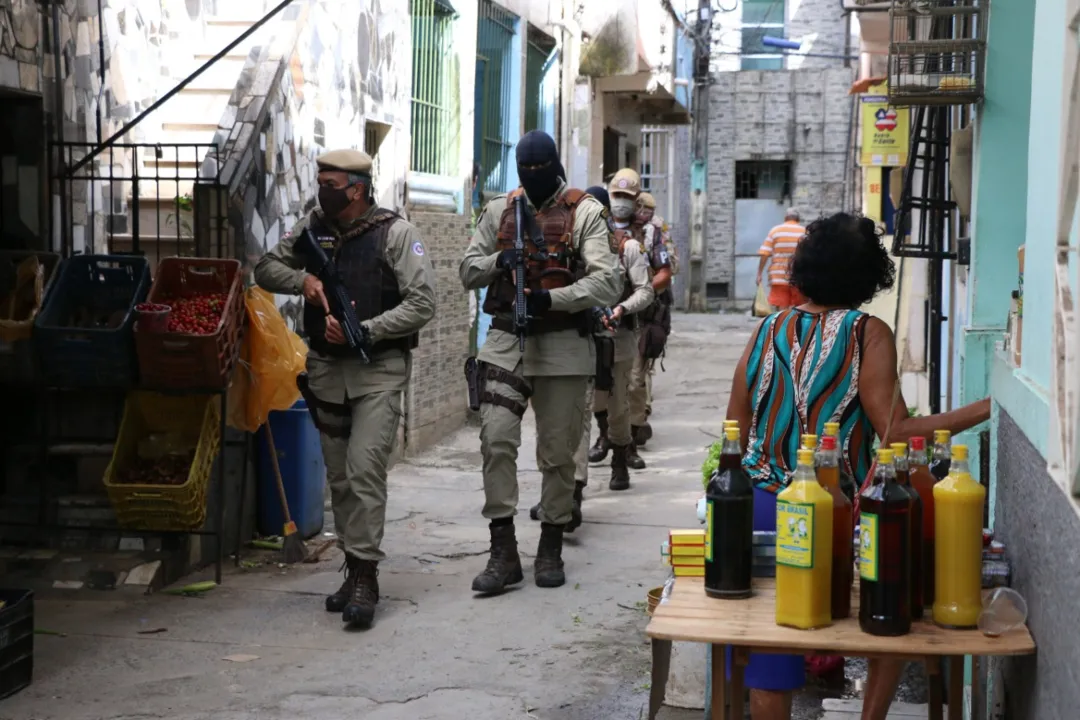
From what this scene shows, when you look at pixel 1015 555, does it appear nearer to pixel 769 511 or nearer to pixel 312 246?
pixel 769 511

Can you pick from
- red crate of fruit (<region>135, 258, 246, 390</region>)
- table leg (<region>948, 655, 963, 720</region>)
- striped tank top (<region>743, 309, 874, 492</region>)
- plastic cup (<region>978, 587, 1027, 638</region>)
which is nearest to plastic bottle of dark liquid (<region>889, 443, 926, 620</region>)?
plastic cup (<region>978, 587, 1027, 638</region>)

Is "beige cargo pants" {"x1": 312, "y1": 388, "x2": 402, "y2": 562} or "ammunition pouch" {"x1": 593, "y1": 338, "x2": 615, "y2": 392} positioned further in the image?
"ammunition pouch" {"x1": 593, "y1": 338, "x2": 615, "y2": 392}

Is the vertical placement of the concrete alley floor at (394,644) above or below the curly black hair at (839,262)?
below

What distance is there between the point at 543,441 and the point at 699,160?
81.4 feet

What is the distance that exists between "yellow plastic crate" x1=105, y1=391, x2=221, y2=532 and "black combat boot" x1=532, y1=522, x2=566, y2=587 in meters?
1.65

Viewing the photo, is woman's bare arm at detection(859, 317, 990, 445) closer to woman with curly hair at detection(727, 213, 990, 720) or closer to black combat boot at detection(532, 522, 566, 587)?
woman with curly hair at detection(727, 213, 990, 720)

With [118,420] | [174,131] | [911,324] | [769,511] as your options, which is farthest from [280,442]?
[911,324]

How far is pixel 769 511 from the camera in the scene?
13.0ft

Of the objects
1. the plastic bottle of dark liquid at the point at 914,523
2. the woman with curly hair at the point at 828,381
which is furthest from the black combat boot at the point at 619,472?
the plastic bottle of dark liquid at the point at 914,523

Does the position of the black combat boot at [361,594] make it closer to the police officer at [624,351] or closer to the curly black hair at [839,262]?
the curly black hair at [839,262]

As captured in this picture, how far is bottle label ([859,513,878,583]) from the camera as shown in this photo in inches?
123

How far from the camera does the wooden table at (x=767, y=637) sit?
3.04 meters

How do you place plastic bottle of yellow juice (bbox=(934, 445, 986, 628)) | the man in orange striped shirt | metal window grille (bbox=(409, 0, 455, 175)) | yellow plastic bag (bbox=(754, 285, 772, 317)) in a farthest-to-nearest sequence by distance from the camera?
yellow plastic bag (bbox=(754, 285, 772, 317)) < the man in orange striped shirt < metal window grille (bbox=(409, 0, 455, 175)) < plastic bottle of yellow juice (bbox=(934, 445, 986, 628))

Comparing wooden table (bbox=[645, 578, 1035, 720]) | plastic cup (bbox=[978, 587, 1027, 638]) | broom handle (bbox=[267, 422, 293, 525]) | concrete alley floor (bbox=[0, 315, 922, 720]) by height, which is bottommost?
concrete alley floor (bbox=[0, 315, 922, 720])
